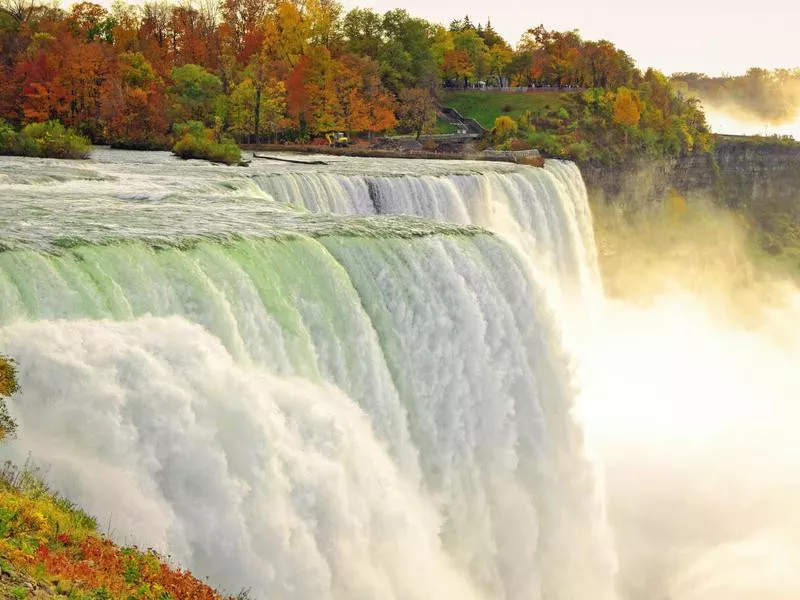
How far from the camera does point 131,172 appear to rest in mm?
26984

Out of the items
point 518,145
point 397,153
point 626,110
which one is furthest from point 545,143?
point 397,153

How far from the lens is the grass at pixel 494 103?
69.8 meters

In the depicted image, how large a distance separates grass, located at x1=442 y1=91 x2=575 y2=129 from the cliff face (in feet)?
40.7

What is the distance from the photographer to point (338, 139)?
5144 cm

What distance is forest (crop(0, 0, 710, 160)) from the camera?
45125mm

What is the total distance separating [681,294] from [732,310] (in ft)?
12.3

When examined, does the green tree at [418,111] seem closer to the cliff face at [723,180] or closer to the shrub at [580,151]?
the shrub at [580,151]

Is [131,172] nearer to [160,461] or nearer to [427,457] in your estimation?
[427,457]

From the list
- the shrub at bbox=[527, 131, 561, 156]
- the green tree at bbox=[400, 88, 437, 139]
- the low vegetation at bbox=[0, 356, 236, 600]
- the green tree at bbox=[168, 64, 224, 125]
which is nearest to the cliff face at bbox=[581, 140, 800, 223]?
the shrub at bbox=[527, 131, 561, 156]

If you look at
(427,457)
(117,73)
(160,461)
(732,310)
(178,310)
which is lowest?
(732,310)

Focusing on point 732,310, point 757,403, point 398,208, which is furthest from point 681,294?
point 398,208

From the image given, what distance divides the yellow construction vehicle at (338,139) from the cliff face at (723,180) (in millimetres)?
12282

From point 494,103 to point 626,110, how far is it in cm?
1746

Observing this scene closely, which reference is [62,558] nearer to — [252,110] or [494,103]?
[252,110]
